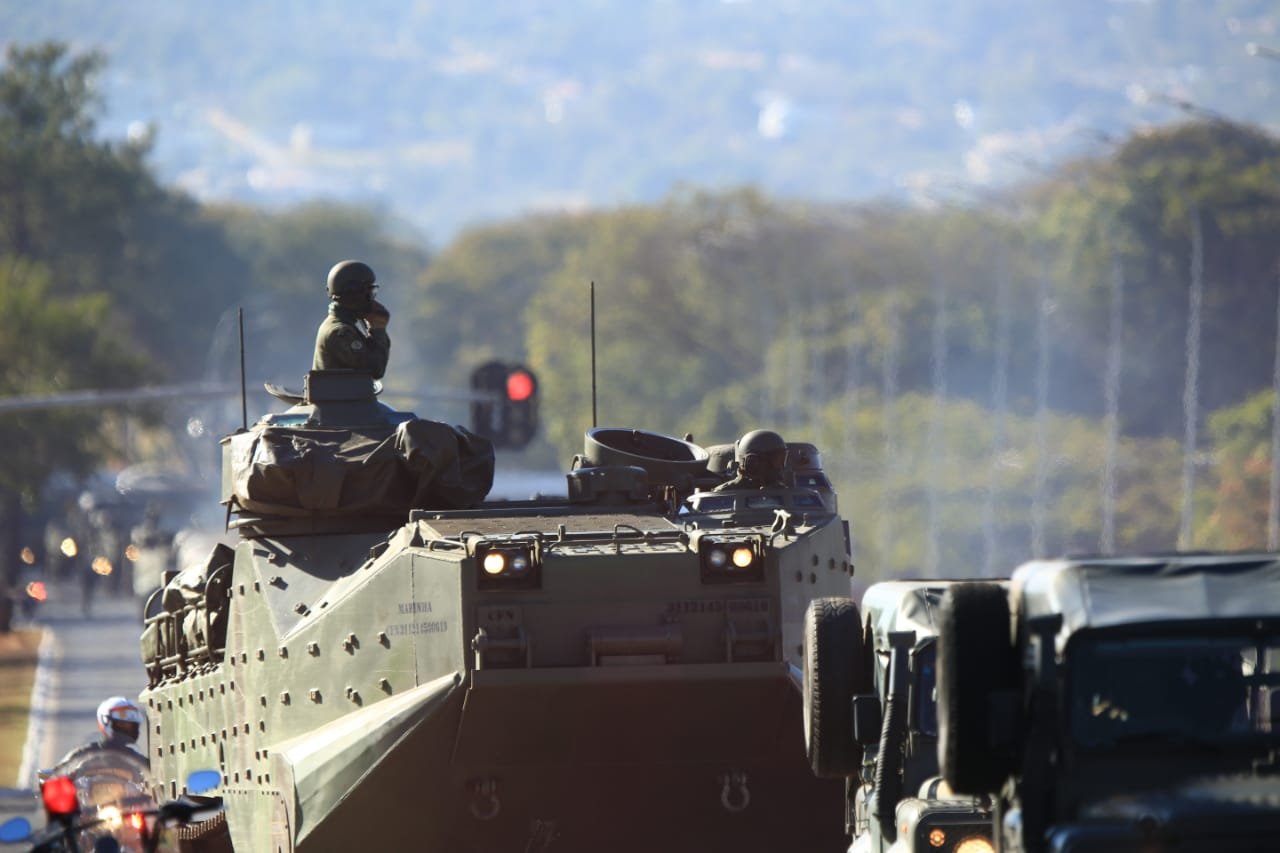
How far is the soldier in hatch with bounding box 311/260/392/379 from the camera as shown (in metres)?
19.2

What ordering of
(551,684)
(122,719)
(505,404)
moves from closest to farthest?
1. (551,684)
2. (122,719)
3. (505,404)

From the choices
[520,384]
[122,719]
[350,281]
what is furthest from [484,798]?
[520,384]

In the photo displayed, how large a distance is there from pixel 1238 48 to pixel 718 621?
10568cm

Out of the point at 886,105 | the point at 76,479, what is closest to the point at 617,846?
the point at 76,479

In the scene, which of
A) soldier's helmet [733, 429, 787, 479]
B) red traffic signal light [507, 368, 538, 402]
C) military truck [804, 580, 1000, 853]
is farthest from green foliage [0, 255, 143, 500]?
military truck [804, 580, 1000, 853]

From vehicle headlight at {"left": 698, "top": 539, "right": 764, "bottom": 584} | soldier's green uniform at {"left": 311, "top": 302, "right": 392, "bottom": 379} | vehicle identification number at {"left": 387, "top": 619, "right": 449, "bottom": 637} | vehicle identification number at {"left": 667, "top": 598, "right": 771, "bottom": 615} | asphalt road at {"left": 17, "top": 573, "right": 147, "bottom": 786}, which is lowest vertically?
asphalt road at {"left": 17, "top": 573, "right": 147, "bottom": 786}

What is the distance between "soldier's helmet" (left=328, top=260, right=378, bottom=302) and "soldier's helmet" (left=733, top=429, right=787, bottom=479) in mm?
2891

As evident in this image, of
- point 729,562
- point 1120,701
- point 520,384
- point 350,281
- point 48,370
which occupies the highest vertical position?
point 350,281

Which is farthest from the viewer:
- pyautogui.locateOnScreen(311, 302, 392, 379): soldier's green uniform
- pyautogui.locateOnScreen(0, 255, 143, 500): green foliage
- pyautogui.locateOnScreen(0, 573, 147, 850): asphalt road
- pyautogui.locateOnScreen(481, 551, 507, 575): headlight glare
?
pyautogui.locateOnScreen(0, 255, 143, 500): green foliage

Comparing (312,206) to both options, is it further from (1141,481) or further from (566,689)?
(566,689)

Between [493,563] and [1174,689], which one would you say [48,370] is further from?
[1174,689]

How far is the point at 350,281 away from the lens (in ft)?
63.5

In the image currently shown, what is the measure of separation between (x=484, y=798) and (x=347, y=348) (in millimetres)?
4272

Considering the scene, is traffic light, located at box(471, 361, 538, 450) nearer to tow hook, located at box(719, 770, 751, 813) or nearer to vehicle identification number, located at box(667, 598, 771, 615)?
tow hook, located at box(719, 770, 751, 813)
